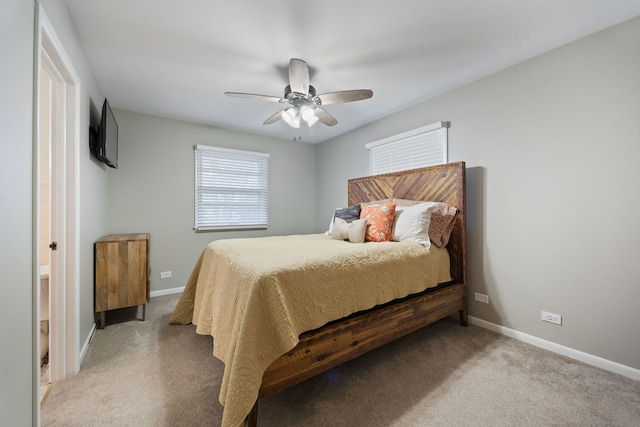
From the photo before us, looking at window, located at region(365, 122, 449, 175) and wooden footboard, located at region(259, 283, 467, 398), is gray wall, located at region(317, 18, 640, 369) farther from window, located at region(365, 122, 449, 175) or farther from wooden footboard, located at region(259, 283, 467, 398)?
wooden footboard, located at region(259, 283, 467, 398)

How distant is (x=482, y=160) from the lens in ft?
8.70

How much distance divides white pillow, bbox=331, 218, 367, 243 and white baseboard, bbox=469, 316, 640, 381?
1505 mm

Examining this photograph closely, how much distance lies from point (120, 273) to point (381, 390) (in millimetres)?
2552

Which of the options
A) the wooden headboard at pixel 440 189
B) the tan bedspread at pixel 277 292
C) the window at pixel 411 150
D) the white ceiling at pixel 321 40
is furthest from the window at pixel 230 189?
the wooden headboard at pixel 440 189

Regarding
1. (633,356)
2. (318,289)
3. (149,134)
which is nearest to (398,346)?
(318,289)

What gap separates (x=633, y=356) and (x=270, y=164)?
4593 millimetres

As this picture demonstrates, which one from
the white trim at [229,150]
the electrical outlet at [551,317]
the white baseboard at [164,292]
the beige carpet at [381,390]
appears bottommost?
the beige carpet at [381,390]

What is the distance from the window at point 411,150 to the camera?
9.89ft

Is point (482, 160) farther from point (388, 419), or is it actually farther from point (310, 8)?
point (388, 419)

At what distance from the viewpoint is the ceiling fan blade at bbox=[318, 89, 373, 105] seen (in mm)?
2194

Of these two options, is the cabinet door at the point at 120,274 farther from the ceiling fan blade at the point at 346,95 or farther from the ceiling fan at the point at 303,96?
the ceiling fan blade at the point at 346,95

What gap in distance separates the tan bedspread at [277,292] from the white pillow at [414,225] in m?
0.13

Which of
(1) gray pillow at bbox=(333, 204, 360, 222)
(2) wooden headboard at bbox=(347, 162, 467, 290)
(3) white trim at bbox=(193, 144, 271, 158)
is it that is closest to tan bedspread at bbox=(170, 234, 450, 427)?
(2) wooden headboard at bbox=(347, 162, 467, 290)

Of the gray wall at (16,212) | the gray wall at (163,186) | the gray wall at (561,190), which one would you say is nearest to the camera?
the gray wall at (16,212)
